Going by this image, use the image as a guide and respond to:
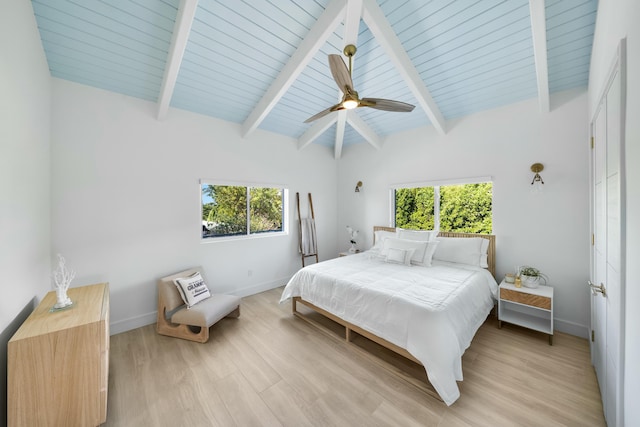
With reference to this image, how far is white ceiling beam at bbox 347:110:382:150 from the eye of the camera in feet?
12.6

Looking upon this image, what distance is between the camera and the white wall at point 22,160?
1.48 metres

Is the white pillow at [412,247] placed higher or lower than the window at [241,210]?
lower

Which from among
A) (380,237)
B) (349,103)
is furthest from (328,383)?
(380,237)

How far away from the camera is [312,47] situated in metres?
2.42

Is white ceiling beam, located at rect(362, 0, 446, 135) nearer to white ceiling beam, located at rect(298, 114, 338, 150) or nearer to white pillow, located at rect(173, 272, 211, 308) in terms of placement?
white ceiling beam, located at rect(298, 114, 338, 150)

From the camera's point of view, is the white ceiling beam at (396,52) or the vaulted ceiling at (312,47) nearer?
the vaulted ceiling at (312,47)

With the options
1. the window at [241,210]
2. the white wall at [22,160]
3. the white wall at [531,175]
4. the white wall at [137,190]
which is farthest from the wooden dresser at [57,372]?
the white wall at [531,175]

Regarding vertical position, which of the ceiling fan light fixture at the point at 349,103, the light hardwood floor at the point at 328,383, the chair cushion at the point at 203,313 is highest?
→ the ceiling fan light fixture at the point at 349,103

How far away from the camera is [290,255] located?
14.8 ft

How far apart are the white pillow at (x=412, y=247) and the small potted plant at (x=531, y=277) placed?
101cm

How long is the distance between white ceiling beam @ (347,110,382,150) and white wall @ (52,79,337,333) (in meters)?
1.47

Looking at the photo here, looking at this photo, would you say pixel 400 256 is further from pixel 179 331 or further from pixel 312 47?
pixel 179 331

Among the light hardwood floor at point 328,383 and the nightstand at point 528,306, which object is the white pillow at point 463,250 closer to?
the nightstand at point 528,306

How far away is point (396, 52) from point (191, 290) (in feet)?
11.4
